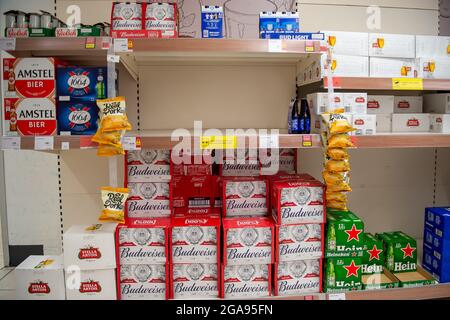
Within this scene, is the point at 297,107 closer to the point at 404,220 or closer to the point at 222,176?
the point at 222,176

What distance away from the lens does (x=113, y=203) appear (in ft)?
5.87

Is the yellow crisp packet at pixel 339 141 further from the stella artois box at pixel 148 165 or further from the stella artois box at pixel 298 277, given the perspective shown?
the stella artois box at pixel 148 165

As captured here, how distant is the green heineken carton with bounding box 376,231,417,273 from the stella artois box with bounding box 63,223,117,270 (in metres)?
1.53

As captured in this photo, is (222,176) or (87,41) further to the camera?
(222,176)

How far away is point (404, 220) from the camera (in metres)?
2.66

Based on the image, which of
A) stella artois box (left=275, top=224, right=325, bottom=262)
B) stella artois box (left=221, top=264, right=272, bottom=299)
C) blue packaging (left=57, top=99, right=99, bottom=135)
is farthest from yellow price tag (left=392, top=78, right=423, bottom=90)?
blue packaging (left=57, top=99, right=99, bottom=135)

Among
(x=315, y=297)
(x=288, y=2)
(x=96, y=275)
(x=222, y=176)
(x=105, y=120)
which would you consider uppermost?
(x=288, y=2)

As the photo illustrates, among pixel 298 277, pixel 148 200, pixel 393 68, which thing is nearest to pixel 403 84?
pixel 393 68

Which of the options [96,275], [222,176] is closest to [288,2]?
[222,176]

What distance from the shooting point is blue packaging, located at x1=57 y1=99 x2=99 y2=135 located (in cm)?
180

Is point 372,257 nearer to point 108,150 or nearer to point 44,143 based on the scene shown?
point 108,150

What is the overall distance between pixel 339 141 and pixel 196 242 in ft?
2.79

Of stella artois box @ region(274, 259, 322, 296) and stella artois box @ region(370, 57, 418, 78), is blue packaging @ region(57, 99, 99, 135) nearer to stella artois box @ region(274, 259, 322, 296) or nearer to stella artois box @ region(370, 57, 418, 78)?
stella artois box @ region(274, 259, 322, 296)
